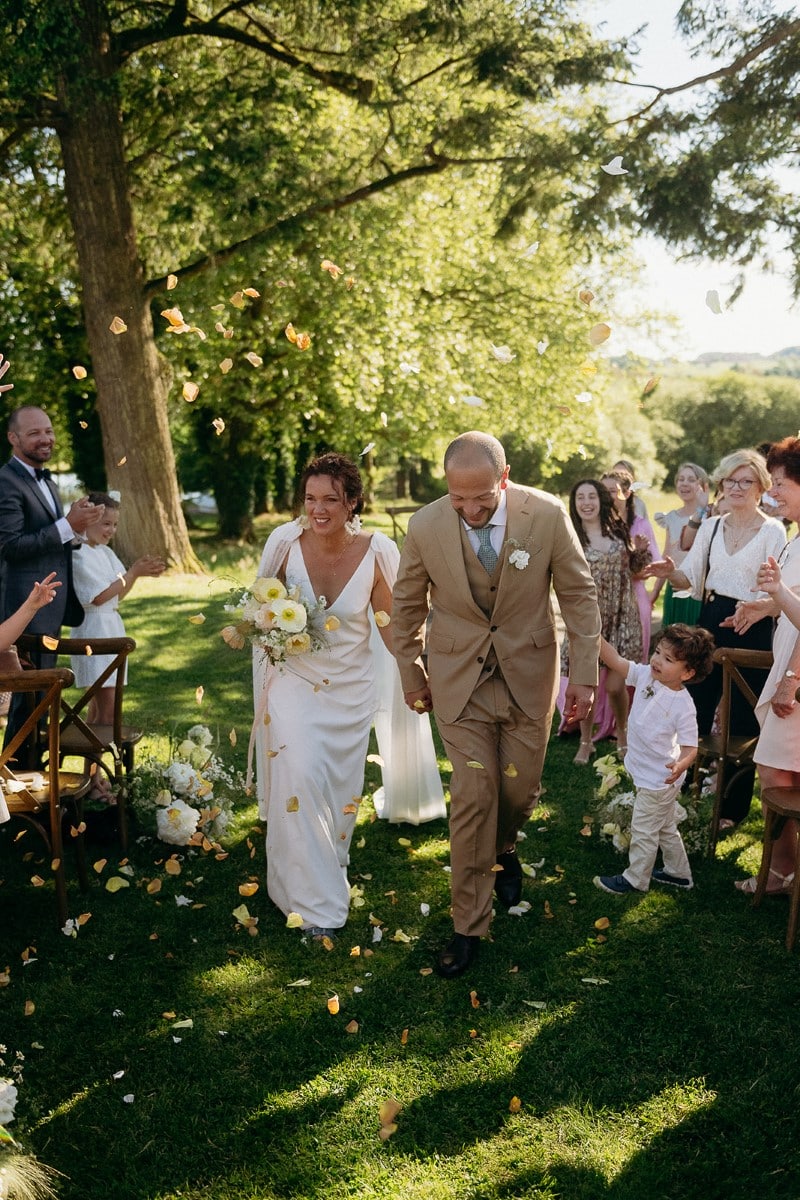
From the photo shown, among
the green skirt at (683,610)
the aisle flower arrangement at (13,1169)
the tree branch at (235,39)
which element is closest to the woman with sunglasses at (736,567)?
the green skirt at (683,610)

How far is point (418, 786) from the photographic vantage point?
6016 mm

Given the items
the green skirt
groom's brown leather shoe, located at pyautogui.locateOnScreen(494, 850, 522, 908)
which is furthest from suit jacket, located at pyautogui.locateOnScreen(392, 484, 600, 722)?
the green skirt

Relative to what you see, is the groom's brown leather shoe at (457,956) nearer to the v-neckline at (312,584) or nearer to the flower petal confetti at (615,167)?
the v-neckline at (312,584)

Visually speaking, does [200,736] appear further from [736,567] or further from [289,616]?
[736,567]

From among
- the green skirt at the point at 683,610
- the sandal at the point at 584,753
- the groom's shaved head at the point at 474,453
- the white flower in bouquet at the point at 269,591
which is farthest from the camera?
the green skirt at the point at 683,610

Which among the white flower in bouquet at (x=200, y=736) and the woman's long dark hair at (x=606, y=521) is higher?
the woman's long dark hair at (x=606, y=521)

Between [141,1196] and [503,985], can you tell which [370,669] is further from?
[141,1196]

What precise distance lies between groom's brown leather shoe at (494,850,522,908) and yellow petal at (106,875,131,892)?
189 cm

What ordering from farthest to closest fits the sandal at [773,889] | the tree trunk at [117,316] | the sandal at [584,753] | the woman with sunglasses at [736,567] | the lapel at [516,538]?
the tree trunk at [117,316], the sandal at [584,753], the woman with sunglasses at [736,567], the sandal at [773,889], the lapel at [516,538]

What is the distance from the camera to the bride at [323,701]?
4.81 m

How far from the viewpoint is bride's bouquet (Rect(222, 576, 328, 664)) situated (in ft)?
15.6

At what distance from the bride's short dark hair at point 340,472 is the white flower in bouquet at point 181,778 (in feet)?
6.04

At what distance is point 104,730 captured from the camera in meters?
5.96

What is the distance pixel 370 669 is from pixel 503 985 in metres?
1.69
